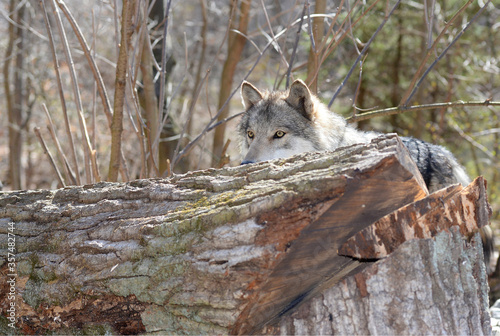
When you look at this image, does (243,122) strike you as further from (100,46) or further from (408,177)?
(100,46)

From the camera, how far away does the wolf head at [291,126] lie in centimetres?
429

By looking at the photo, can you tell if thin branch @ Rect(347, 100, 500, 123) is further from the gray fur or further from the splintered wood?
the splintered wood

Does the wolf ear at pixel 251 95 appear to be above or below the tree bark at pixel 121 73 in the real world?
above

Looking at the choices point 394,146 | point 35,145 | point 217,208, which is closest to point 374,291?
point 394,146

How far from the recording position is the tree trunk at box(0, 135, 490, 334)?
2.14 metres

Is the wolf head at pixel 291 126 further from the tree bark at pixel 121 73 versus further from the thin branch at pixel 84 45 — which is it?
the thin branch at pixel 84 45

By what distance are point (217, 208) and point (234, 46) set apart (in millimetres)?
5172

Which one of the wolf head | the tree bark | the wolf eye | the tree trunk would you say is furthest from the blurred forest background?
the tree trunk

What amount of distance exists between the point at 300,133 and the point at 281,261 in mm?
2417

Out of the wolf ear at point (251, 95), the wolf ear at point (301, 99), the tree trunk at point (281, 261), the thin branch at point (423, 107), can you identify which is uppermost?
the wolf ear at point (251, 95)

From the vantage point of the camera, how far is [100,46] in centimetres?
1120

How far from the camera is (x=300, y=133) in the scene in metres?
4.38

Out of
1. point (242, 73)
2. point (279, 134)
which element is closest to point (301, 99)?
point (279, 134)

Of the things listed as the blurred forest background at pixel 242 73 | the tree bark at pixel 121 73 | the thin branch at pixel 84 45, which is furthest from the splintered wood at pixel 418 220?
the blurred forest background at pixel 242 73
